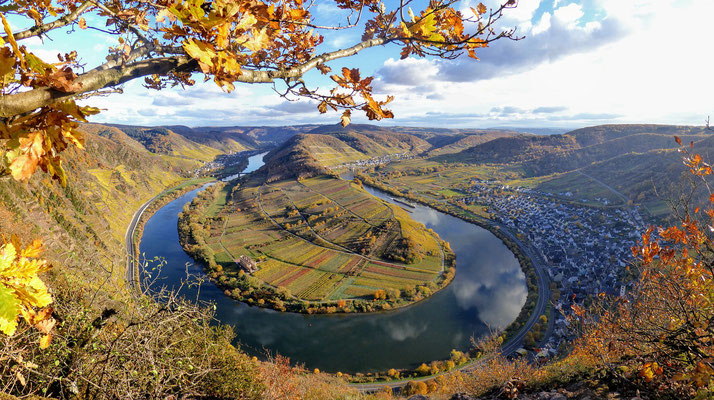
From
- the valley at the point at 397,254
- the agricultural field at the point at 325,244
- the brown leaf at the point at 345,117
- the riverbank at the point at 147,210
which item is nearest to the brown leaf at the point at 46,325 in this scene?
the brown leaf at the point at 345,117

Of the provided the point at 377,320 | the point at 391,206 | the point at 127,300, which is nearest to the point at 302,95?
the point at 127,300

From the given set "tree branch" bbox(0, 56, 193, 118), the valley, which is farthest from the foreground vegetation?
"tree branch" bbox(0, 56, 193, 118)

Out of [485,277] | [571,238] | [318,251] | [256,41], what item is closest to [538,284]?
[485,277]

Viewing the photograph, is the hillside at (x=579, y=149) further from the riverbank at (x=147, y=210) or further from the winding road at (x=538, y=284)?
the riverbank at (x=147, y=210)

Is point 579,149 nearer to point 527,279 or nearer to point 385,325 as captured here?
point 527,279

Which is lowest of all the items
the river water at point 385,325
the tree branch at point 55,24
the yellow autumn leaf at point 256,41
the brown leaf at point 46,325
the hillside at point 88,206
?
the river water at point 385,325

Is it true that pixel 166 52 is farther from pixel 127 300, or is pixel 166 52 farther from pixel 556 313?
pixel 556 313

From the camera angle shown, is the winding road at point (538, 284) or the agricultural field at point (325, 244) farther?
the agricultural field at point (325, 244)
